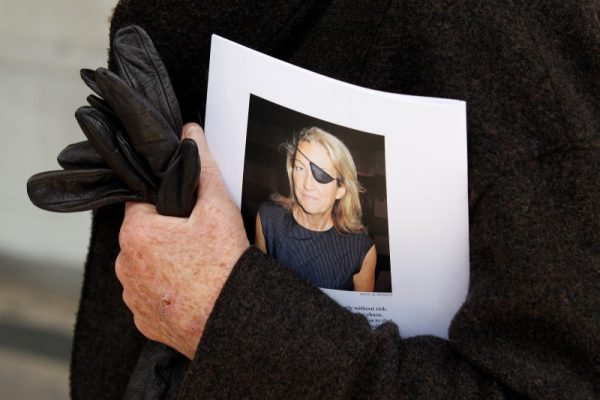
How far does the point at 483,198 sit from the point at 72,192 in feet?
1.40

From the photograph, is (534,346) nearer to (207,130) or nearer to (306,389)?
(306,389)

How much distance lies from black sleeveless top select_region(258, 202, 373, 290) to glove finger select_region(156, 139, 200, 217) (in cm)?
8

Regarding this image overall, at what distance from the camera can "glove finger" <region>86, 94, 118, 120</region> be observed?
0.74 metres

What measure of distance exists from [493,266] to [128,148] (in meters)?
0.37

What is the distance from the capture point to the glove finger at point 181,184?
72 cm

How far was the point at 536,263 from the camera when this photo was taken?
0.70 m

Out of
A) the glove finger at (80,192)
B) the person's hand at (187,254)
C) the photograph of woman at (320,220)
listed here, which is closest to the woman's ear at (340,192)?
the photograph of woman at (320,220)

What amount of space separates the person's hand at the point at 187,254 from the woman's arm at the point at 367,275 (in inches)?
4.7

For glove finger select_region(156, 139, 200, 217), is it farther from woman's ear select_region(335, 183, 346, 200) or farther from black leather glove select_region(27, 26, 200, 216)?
woman's ear select_region(335, 183, 346, 200)

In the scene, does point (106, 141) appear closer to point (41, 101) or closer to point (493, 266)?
point (493, 266)

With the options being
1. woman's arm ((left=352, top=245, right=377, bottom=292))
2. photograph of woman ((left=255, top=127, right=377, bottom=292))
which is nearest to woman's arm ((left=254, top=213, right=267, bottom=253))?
photograph of woman ((left=255, top=127, right=377, bottom=292))

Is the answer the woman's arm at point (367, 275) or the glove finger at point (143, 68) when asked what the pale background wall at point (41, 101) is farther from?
the woman's arm at point (367, 275)

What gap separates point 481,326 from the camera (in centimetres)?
72

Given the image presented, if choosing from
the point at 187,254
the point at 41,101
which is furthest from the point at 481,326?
the point at 41,101
